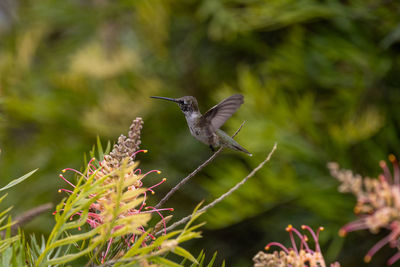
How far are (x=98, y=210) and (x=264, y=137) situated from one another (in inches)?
22.7

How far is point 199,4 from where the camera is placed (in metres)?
1.20

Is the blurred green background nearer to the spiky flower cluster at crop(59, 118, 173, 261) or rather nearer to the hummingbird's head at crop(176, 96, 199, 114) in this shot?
the hummingbird's head at crop(176, 96, 199, 114)

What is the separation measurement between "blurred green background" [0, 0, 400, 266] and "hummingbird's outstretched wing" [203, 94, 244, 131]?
0.39m

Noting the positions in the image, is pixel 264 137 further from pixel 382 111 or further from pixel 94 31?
pixel 94 31

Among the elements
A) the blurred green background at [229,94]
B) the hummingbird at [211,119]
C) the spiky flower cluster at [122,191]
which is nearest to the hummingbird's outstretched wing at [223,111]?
the hummingbird at [211,119]

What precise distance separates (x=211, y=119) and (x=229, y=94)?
1.71ft

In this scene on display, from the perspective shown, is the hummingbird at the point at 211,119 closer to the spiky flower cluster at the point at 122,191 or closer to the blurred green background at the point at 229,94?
the spiky flower cluster at the point at 122,191

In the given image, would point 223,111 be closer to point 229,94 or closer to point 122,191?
point 122,191

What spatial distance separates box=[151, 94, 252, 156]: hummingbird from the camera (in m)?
0.45

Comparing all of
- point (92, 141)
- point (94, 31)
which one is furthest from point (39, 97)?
point (94, 31)

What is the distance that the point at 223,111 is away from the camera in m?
0.46

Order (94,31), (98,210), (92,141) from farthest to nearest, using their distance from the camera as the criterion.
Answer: (94,31) → (92,141) → (98,210)

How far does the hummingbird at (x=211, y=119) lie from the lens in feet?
1.49

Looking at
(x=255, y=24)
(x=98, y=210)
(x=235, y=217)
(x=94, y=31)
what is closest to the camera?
(x=98, y=210)
